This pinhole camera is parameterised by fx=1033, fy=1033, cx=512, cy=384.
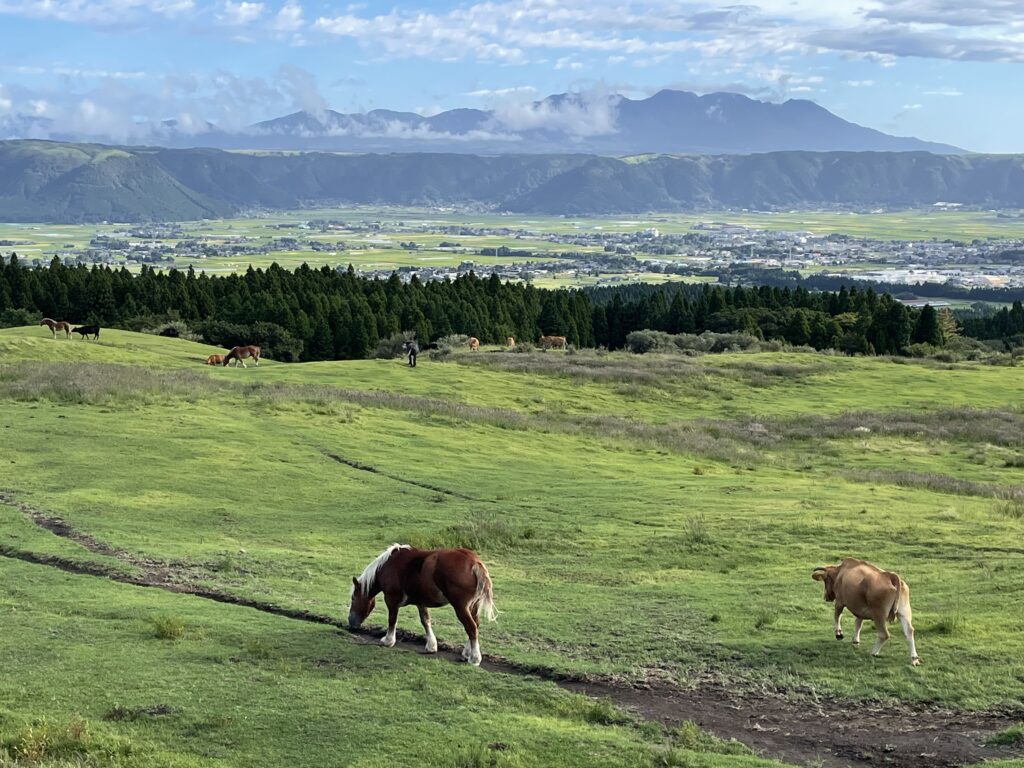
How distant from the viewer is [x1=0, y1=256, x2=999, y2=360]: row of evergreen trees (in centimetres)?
8700

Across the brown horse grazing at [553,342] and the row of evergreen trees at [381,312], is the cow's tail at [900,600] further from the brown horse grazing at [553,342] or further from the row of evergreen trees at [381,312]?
the row of evergreen trees at [381,312]

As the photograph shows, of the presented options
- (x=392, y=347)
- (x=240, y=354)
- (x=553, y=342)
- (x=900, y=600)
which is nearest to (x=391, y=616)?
(x=900, y=600)

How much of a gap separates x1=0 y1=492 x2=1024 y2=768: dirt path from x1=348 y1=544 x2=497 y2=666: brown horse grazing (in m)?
0.58

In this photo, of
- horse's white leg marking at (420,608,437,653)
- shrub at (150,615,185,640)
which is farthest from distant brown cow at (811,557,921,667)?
shrub at (150,615,185,640)

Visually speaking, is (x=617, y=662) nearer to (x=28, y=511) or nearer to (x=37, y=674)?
(x=37, y=674)

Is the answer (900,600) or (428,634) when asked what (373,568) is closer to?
(428,634)

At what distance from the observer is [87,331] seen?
210 feet

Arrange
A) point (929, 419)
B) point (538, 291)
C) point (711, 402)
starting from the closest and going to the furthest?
point (929, 419)
point (711, 402)
point (538, 291)

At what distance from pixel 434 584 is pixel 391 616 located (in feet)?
3.51

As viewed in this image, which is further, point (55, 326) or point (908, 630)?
point (55, 326)

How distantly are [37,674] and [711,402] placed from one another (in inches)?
1831

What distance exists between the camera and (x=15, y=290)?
305 feet

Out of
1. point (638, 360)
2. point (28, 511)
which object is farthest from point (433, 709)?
point (638, 360)

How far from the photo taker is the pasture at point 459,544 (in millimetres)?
12562
